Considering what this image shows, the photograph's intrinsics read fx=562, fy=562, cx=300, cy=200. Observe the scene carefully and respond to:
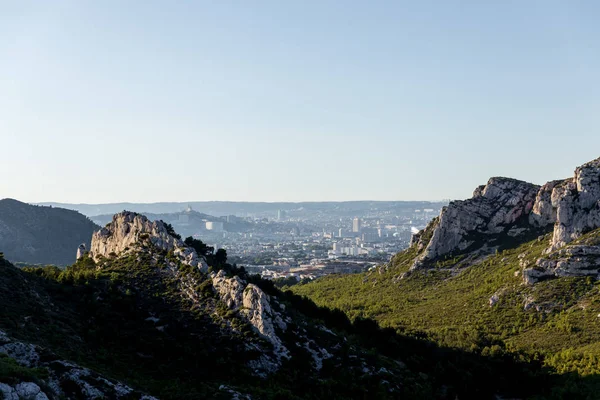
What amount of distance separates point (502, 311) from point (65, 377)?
61.1 m

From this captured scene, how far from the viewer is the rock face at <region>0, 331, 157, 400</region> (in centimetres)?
2817

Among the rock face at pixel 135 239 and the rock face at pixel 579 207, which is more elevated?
the rock face at pixel 579 207

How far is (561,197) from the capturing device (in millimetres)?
88625

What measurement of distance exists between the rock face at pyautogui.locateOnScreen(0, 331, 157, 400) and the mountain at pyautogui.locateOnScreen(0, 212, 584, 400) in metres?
0.07

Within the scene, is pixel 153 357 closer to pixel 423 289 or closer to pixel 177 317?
pixel 177 317

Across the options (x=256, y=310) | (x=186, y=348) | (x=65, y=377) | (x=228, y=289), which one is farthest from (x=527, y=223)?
(x=65, y=377)

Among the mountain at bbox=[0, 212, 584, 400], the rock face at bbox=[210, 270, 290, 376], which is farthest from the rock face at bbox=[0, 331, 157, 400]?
the rock face at bbox=[210, 270, 290, 376]

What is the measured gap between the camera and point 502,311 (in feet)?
247

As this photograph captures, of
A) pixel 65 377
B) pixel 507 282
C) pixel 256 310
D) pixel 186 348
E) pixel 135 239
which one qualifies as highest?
pixel 135 239

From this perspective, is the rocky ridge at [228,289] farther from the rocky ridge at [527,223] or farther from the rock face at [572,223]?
the rocky ridge at [527,223]

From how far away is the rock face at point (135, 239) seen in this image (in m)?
58.8

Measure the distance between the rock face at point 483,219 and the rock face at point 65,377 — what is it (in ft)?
271

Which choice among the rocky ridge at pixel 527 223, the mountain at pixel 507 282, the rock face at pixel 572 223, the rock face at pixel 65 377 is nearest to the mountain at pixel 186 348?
the rock face at pixel 65 377

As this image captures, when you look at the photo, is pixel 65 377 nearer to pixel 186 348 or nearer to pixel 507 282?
pixel 186 348
